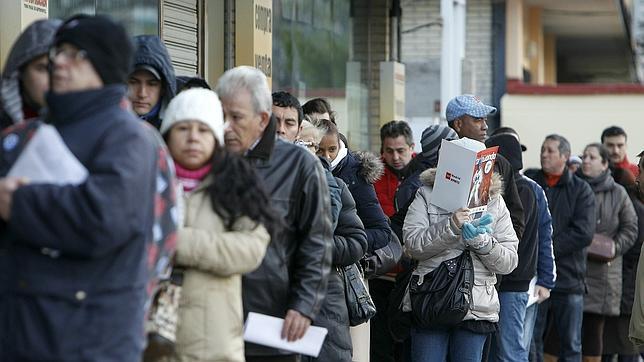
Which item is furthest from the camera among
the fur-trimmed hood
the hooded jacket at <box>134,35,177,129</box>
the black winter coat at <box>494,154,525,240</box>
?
the black winter coat at <box>494,154,525,240</box>

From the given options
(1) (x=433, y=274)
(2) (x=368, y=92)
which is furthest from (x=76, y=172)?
(2) (x=368, y=92)

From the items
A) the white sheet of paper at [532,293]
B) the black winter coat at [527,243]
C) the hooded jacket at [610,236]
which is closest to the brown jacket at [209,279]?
the black winter coat at [527,243]

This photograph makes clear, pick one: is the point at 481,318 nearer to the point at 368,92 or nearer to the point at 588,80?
the point at 368,92

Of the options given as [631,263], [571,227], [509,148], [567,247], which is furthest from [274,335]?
[631,263]

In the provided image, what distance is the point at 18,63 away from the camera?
491 centimetres

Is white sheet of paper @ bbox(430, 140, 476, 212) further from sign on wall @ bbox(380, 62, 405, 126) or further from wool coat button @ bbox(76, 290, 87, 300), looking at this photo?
sign on wall @ bbox(380, 62, 405, 126)

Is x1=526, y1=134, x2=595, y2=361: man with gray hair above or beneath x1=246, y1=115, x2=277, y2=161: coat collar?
beneath

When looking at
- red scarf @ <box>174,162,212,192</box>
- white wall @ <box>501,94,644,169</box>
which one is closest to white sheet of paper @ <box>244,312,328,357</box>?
red scarf @ <box>174,162,212,192</box>

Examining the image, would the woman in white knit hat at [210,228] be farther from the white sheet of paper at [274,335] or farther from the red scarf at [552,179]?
the red scarf at [552,179]

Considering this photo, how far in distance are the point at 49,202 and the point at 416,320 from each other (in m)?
4.47

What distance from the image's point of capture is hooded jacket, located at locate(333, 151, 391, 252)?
7961mm

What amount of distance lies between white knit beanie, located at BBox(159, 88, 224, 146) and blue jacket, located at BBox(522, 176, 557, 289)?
544 centimetres

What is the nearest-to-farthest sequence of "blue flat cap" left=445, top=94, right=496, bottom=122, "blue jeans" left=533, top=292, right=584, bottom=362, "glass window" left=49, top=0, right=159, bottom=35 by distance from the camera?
1. "glass window" left=49, top=0, right=159, bottom=35
2. "blue flat cap" left=445, top=94, right=496, bottom=122
3. "blue jeans" left=533, top=292, right=584, bottom=362

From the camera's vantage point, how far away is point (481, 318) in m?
8.23
